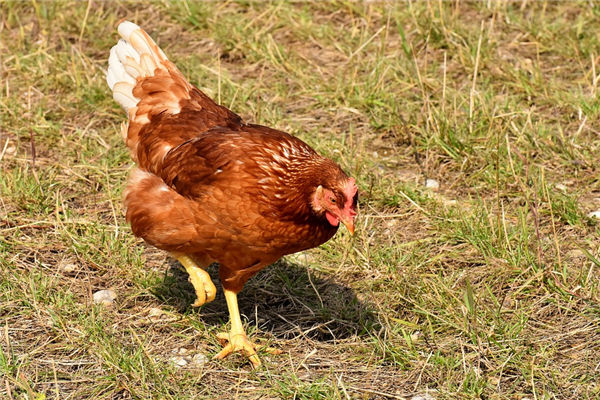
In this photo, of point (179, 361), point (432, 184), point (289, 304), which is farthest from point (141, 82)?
point (432, 184)

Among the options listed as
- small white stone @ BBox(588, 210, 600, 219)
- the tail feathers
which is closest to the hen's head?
the tail feathers

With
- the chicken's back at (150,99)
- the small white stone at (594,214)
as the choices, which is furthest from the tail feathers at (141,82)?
the small white stone at (594,214)

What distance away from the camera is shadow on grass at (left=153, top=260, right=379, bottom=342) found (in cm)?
424

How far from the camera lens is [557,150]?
540 cm

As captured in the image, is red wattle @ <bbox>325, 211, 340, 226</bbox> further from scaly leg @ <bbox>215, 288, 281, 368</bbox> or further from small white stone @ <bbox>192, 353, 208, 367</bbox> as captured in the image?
small white stone @ <bbox>192, 353, 208, 367</bbox>

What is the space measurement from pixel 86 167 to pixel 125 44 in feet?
3.04

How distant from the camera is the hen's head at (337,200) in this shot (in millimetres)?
3525

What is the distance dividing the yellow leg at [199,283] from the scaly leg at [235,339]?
0.33ft

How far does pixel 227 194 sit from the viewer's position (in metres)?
3.74

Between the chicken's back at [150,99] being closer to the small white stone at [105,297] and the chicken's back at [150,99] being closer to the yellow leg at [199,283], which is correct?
the yellow leg at [199,283]

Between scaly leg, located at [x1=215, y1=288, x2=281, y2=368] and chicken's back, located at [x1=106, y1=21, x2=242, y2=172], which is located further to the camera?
chicken's back, located at [x1=106, y1=21, x2=242, y2=172]

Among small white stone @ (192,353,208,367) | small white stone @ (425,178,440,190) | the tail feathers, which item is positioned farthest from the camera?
small white stone @ (425,178,440,190)

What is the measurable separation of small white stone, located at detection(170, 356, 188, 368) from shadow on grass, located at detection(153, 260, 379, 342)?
14.9 inches

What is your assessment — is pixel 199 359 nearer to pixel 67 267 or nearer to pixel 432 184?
pixel 67 267
